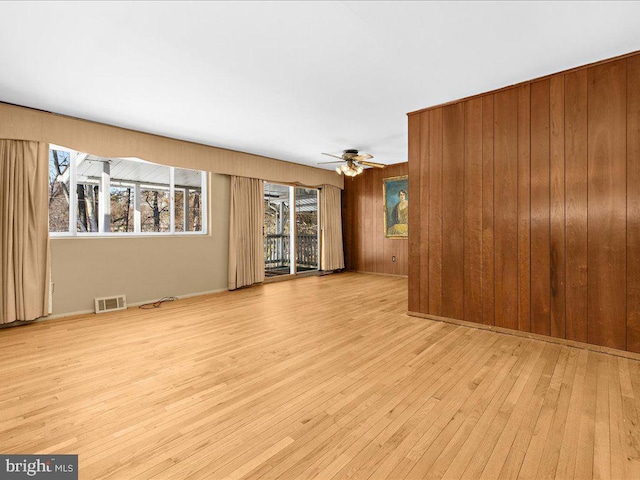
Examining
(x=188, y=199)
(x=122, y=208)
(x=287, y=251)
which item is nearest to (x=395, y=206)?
(x=287, y=251)

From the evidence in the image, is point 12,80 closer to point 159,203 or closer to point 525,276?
point 159,203

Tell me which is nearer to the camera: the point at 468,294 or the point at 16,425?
the point at 16,425

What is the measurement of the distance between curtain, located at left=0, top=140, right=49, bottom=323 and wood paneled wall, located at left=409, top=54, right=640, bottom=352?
15.0ft

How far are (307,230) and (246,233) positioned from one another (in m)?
2.43

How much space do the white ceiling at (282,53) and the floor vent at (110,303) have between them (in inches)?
95.5

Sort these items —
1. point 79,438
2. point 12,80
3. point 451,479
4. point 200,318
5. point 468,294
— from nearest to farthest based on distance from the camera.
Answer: point 451,479 < point 79,438 < point 12,80 < point 468,294 < point 200,318

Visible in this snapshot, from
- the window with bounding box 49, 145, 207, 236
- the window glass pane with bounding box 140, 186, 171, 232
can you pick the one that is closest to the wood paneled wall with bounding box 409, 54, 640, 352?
the window with bounding box 49, 145, 207, 236

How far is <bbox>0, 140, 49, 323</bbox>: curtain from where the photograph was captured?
11.6ft

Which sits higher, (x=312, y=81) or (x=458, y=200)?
(x=312, y=81)

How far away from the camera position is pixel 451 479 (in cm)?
132

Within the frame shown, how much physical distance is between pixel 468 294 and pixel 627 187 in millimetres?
1669

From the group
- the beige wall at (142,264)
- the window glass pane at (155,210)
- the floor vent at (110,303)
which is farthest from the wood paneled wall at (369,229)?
the floor vent at (110,303)

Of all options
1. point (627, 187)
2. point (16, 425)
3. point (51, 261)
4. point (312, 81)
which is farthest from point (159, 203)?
point (627, 187)

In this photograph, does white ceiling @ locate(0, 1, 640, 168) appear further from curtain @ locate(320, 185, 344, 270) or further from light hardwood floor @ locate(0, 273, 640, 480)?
curtain @ locate(320, 185, 344, 270)
